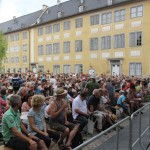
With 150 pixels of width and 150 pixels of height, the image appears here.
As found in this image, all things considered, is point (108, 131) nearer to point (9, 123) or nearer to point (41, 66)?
point (9, 123)

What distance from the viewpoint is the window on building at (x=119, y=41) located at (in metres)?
34.0

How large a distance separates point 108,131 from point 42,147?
1.69m

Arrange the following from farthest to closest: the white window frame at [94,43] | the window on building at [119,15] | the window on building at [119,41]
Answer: the white window frame at [94,43] → the window on building at [119,15] → the window on building at [119,41]

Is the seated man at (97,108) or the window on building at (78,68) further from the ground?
the window on building at (78,68)

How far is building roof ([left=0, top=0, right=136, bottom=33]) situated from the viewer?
38469 mm

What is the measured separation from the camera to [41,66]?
46.8 meters

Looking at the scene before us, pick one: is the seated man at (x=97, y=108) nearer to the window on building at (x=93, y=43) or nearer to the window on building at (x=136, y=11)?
the window on building at (x=136, y=11)

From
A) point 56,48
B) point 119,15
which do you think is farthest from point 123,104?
point 56,48

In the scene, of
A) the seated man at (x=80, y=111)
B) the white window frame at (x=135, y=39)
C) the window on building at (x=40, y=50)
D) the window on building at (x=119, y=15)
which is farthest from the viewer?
the window on building at (x=40, y=50)

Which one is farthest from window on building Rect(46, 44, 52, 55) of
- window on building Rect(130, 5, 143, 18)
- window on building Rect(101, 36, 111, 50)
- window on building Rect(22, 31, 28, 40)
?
window on building Rect(130, 5, 143, 18)

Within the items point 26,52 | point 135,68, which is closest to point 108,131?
point 135,68

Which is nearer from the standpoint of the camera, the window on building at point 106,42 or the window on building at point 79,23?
the window on building at point 106,42

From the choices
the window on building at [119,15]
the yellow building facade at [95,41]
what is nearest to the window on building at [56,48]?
the yellow building facade at [95,41]

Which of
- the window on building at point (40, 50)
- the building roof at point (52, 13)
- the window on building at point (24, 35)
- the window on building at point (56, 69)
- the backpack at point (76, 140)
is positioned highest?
the building roof at point (52, 13)
